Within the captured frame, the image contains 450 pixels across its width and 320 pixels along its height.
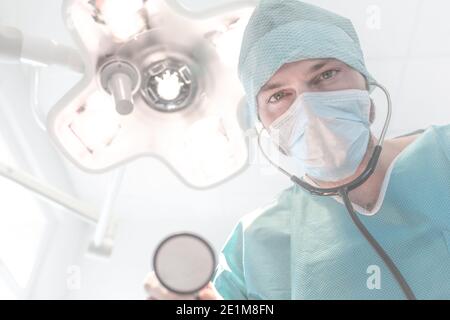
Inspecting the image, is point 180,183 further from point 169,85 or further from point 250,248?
point 169,85

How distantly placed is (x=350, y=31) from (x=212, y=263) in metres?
0.68

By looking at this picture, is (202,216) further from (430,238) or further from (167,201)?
(430,238)

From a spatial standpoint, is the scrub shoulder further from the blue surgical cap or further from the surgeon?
the blue surgical cap

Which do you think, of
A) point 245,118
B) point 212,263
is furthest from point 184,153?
point 212,263

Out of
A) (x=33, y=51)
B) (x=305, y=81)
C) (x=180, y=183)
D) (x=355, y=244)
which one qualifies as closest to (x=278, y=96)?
(x=305, y=81)

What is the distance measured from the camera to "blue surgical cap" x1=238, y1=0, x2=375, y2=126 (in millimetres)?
916

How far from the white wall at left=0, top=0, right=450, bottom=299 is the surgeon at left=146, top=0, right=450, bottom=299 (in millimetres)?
291

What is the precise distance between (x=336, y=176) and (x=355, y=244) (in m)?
0.15

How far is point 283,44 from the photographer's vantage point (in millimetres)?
931

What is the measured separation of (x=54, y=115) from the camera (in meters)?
0.83

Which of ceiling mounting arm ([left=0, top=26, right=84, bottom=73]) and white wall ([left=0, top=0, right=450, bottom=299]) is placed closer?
ceiling mounting arm ([left=0, top=26, right=84, bottom=73])

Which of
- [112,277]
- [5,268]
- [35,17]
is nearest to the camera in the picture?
[35,17]

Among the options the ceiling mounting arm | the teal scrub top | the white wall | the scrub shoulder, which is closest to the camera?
the ceiling mounting arm

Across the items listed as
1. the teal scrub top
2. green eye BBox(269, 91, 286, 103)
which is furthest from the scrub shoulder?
green eye BBox(269, 91, 286, 103)
